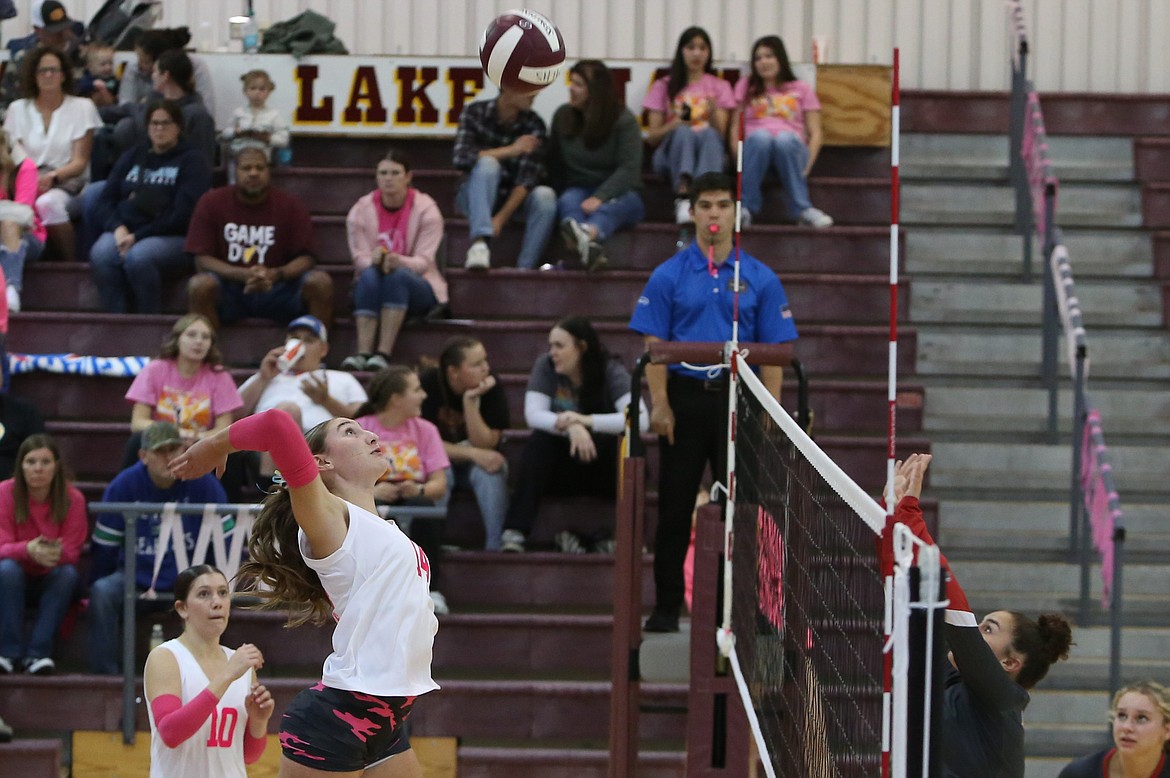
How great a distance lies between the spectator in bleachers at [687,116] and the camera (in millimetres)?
10531

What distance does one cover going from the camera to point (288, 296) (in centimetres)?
990

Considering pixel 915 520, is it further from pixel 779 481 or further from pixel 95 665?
pixel 95 665

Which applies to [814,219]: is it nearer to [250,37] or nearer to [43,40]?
[250,37]

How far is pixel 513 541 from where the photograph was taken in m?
8.78

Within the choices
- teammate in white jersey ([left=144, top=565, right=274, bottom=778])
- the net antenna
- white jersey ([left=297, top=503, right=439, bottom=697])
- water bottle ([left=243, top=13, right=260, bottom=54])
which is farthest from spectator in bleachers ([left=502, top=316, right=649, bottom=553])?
the net antenna

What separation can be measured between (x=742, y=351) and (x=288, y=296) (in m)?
4.15

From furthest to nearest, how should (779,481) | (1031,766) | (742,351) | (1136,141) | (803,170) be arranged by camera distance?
(1136,141), (803,170), (1031,766), (742,351), (779,481)

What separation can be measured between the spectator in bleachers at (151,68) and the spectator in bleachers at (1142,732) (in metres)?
7.41

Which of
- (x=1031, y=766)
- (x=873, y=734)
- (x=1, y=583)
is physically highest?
(x=873, y=734)

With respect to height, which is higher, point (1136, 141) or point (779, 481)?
point (1136, 141)

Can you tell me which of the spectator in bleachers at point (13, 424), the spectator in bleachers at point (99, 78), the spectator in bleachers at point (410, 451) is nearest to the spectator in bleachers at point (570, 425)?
the spectator in bleachers at point (410, 451)

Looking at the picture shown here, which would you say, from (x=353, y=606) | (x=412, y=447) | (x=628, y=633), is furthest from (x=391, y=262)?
(x=353, y=606)

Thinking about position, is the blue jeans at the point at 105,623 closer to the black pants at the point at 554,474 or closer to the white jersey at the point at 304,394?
the white jersey at the point at 304,394

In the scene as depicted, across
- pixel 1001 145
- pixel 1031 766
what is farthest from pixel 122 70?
pixel 1031 766
